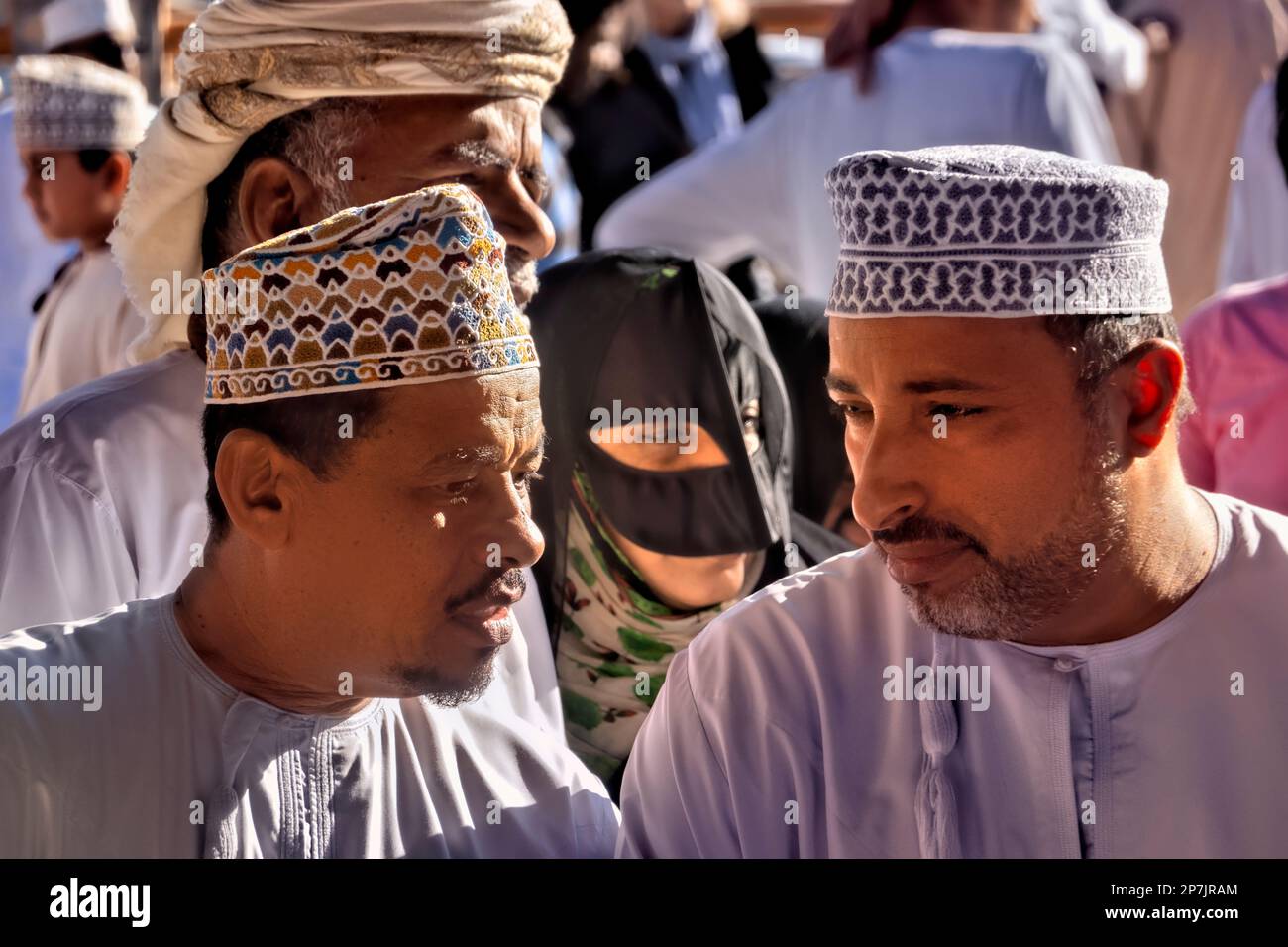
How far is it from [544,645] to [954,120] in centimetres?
245

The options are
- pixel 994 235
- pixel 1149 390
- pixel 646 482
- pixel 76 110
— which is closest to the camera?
pixel 994 235

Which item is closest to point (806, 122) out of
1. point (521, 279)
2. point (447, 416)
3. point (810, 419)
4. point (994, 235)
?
point (810, 419)

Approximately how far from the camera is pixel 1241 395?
3.79m

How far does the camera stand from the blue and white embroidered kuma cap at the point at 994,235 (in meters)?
2.46

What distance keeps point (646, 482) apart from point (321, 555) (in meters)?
1.34

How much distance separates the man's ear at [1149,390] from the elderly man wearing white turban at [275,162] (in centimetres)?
109

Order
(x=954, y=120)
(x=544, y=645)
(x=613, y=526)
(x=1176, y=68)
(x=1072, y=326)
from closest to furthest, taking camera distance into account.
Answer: (x=1072, y=326) < (x=544, y=645) < (x=613, y=526) < (x=954, y=120) < (x=1176, y=68)

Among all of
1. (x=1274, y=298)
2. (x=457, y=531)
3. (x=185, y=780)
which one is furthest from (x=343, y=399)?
(x=1274, y=298)

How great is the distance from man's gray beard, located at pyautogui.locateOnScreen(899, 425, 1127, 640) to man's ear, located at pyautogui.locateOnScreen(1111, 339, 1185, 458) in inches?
2.2

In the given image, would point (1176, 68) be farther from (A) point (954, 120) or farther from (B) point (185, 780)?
(B) point (185, 780)

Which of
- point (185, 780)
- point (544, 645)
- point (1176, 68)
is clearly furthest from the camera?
point (1176, 68)

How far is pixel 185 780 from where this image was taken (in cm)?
232

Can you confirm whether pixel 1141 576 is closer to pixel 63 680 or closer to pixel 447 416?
pixel 447 416

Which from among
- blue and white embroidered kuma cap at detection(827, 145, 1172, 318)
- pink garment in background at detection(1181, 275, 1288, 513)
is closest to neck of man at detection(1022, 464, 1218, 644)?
blue and white embroidered kuma cap at detection(827, 145, 1172, 318)
